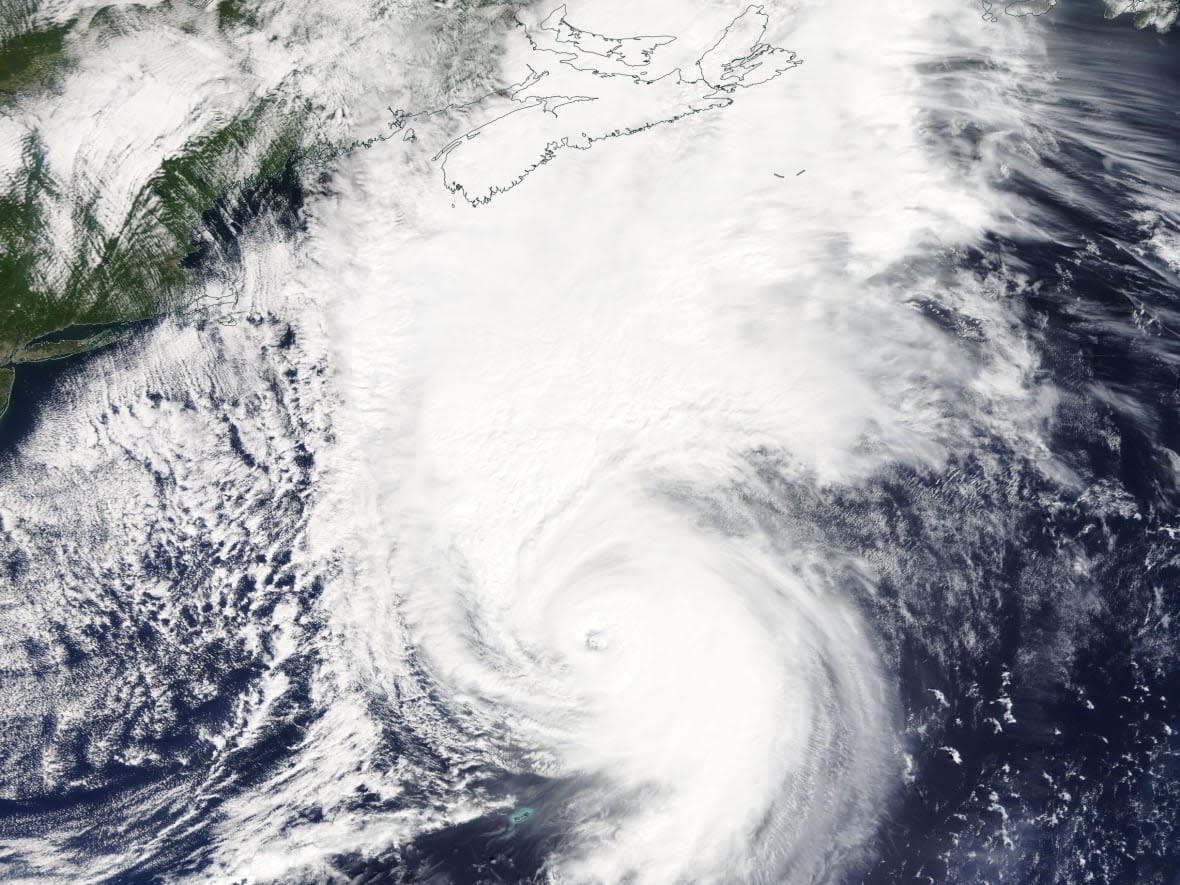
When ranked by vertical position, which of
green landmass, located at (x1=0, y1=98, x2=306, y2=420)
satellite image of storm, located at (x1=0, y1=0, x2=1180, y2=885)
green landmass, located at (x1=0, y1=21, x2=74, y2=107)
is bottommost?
satellite image of storm, located at (x1=0, y1=0, x2=1180, y2=885)

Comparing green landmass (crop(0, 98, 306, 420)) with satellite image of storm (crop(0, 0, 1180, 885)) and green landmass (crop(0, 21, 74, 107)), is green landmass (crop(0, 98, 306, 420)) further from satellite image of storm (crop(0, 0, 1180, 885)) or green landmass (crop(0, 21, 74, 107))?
green landmass (crop(0, 21, 74, 107))

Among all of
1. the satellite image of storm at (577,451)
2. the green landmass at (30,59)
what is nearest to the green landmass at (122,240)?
the satellite image of storm at (577,451)

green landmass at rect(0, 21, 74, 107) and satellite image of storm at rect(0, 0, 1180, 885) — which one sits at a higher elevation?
green landmass at rect(0, 21, 74, 107)

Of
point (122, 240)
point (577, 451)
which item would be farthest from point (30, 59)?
point (577, 451)

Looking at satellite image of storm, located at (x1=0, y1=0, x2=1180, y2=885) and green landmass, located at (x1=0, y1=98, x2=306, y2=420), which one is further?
green landmass, located at (x1=0, y1=98, x2=306, y2=420)

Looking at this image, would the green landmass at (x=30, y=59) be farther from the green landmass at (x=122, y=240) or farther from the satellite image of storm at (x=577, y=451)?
the green landmass at (x=122, y=240)

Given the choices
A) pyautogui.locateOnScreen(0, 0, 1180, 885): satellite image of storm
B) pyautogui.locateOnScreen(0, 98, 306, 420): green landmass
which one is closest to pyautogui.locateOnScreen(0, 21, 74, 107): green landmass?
pyautogui.locateOnScreen(0, 0, 1180, 885): satellite image of storm

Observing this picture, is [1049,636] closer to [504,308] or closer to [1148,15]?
[504,308]

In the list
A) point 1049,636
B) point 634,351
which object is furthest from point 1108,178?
point 634,351
